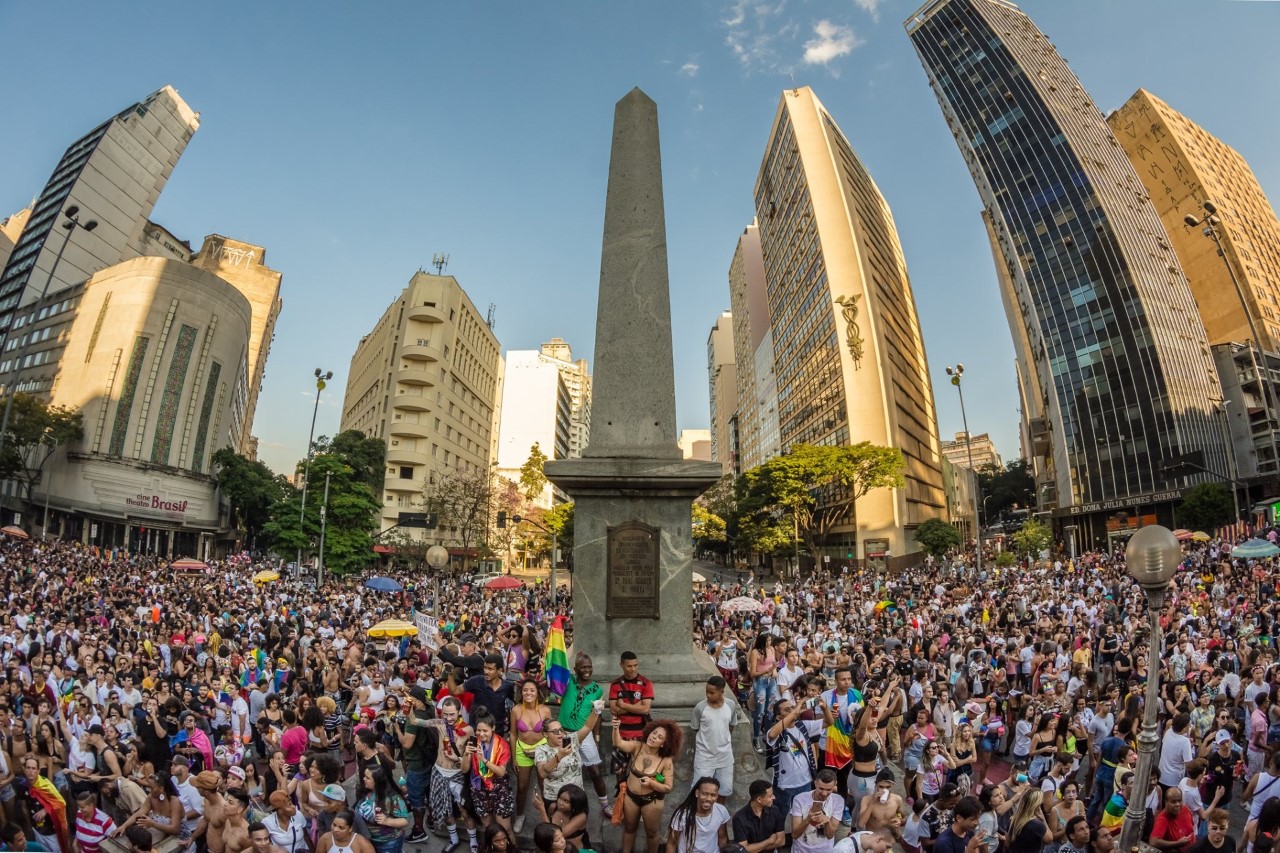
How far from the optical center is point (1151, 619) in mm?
5496

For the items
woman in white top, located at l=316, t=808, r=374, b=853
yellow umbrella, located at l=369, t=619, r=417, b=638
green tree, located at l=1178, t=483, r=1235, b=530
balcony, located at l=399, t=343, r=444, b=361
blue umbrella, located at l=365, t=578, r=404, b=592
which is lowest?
woman in white top, located at l=316, t=808, r=374, b=853

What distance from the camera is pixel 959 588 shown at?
26.0 metres

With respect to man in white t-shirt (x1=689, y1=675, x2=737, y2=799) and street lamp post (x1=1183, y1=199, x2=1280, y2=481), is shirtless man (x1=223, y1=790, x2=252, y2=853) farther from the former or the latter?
street lamp post (x1=1183, y1=199, x2=1280, y2=481)

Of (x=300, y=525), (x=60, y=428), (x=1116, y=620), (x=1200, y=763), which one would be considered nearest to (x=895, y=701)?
(x=1200, y=763)

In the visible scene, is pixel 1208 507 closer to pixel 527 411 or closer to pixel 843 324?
pixel 843 324

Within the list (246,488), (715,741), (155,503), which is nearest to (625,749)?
(715,741)

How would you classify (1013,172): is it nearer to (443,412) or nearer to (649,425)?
(443,412)

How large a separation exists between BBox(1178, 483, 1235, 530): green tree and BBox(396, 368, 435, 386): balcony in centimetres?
5710

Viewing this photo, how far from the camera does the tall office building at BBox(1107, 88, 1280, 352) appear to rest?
76.0 metres

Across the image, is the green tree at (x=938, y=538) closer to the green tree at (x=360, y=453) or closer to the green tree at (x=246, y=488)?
the green tree at (x=360, y=453)

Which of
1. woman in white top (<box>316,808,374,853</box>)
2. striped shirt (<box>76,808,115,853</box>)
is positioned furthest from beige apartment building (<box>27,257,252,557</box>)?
woman in white top (<box>316,808,374,853</box>)

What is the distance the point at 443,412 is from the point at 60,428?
27478mm

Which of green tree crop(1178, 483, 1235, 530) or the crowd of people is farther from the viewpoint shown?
green tree crop(1178, 483, 1235, 530)

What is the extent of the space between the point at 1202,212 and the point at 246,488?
105480 millimetres
